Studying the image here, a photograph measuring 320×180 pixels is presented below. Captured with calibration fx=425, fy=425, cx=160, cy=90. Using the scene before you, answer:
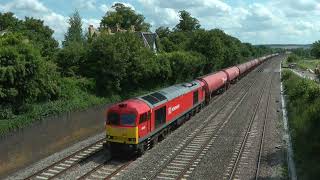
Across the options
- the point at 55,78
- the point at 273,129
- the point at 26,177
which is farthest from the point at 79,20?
the point at 26,177

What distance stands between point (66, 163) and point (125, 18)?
101 m

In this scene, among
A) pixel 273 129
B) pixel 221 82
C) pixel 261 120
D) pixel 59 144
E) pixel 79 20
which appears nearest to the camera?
pixel 59 144

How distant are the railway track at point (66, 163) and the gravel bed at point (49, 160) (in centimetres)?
69

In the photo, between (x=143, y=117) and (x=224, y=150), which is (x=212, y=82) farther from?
(x=143, y=117)

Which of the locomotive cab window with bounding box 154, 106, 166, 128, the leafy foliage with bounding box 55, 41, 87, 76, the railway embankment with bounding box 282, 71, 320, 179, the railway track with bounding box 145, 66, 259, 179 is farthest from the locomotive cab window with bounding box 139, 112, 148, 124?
the leafy foliage with bounding box 55, 41, 87, 76

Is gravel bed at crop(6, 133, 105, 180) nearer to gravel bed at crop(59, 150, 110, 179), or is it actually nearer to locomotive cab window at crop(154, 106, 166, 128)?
gravel bed at crop(59, 150, 110, 179)

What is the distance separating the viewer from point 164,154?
25406 mm

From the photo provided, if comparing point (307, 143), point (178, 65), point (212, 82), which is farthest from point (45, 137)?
point (178, 65)

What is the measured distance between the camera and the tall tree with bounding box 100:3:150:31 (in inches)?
4624

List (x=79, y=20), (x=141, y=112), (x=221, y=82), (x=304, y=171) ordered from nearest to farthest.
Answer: (x=304, y=171), (x=141, y=112), (x=221, y=82), (x=79, y=20)

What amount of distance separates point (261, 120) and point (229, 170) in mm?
15664

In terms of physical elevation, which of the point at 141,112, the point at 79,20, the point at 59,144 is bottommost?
the point at 59,144

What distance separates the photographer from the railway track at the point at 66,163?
21.8 meters

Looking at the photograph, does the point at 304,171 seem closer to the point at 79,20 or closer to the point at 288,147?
the point at 288,147
